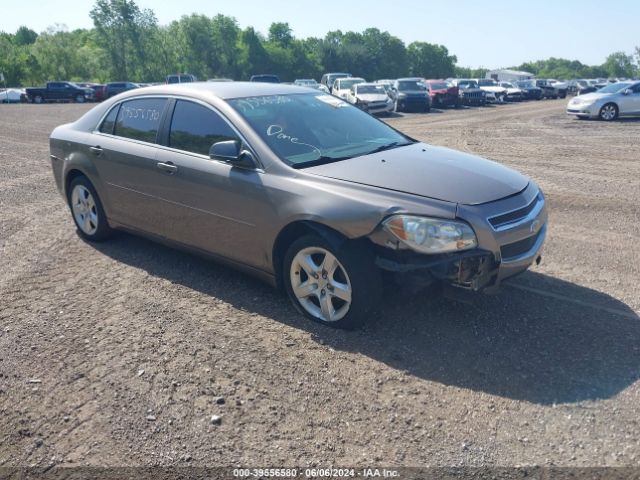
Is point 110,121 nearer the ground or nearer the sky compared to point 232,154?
nearer the sky

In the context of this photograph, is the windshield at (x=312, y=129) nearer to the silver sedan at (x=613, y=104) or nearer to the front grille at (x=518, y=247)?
the front grille at (x=518, y=247)

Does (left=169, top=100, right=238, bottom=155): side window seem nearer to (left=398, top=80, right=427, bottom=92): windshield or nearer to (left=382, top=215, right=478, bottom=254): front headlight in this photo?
(left=382, top=215, right=478, bottom=254): front headlight

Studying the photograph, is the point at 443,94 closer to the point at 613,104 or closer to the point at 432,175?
the point at 613,104

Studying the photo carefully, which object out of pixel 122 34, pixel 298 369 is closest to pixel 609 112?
pixel 298 369

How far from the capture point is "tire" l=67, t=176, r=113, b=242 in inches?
232

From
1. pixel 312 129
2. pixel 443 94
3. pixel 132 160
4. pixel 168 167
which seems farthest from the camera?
pixel 443 94

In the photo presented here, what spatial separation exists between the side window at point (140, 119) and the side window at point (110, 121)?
0.25 ft

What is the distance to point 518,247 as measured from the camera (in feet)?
12.9

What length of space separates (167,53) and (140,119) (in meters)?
89.1

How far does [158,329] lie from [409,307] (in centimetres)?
187

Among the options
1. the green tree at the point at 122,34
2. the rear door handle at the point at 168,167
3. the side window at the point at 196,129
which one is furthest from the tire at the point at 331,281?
the green tree at the point at 122,34

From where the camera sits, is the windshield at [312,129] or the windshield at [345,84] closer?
the windshield at [312,129]

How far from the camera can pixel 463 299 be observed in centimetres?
386

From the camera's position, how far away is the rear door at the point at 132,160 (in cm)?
514
